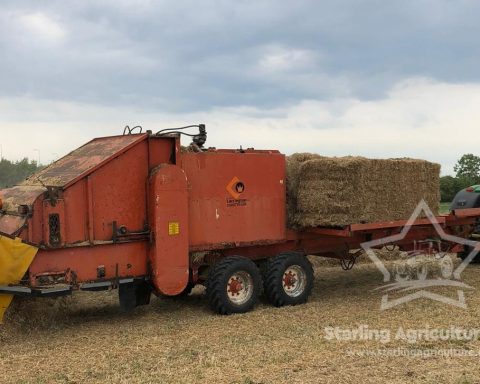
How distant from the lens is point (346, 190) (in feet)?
30.1

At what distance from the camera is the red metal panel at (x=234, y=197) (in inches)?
333

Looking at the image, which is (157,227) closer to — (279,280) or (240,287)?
(240,287)

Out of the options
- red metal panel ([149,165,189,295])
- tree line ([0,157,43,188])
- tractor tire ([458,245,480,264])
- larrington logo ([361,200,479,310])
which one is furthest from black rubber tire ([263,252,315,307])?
tree line ([0,157,43,188])

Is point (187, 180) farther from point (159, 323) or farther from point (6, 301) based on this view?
point (6, 301)

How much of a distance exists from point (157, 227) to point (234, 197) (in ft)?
4.97

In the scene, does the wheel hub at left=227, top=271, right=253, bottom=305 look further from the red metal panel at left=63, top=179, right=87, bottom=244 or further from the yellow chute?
the yellow chute

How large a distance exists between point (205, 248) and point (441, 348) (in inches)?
144

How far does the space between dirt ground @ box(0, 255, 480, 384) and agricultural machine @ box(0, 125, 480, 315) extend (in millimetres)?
565

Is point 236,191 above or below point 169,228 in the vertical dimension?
above

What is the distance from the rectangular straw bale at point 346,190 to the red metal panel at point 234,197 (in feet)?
0.95

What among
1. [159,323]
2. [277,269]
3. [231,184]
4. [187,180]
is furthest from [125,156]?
[277,269]

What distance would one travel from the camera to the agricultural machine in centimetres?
719

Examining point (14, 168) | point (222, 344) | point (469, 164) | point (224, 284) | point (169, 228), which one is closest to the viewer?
point (222, 344)

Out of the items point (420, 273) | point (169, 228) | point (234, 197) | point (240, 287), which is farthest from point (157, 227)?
point (420, 273)
